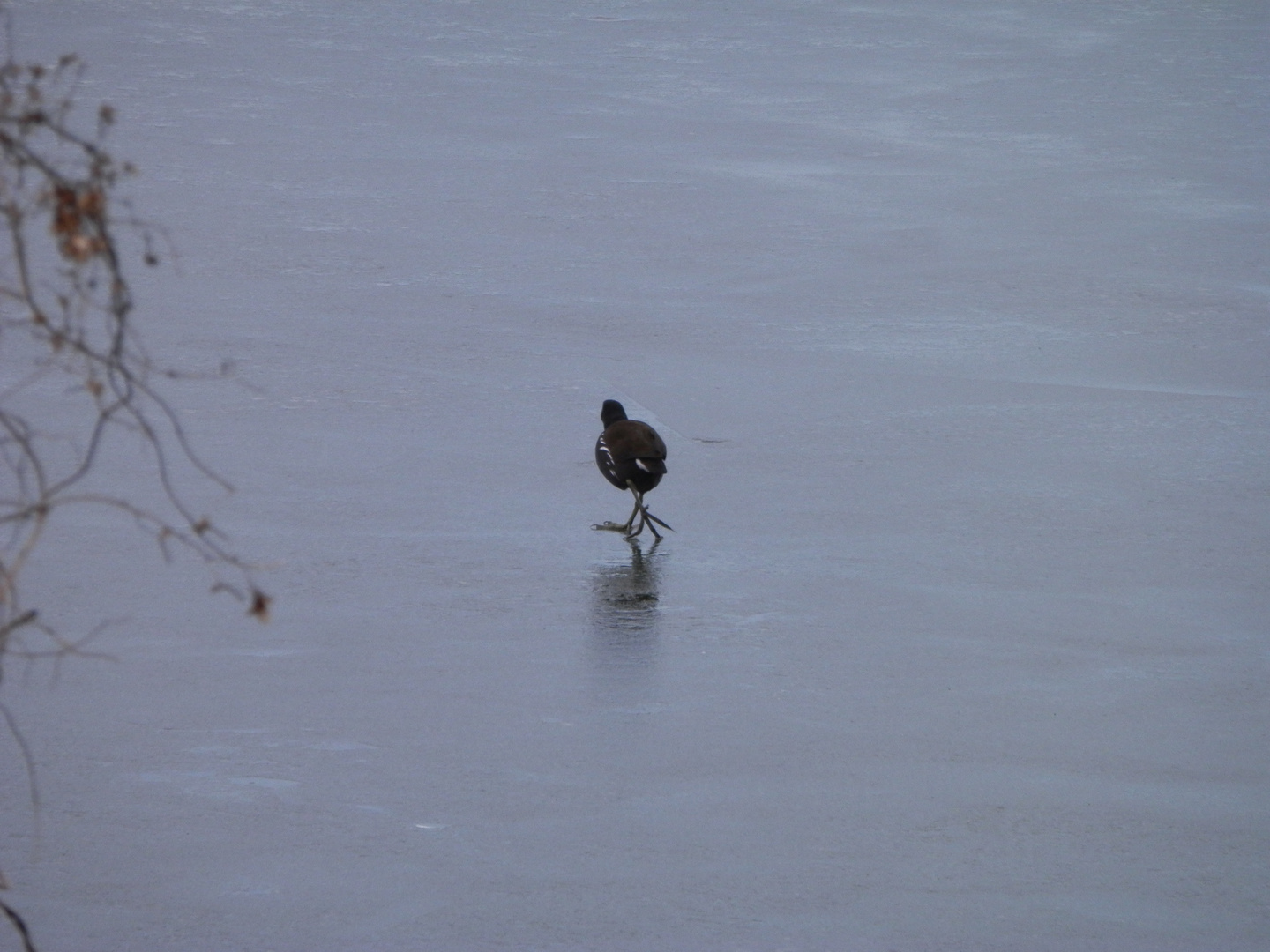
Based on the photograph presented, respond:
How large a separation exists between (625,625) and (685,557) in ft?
2.59

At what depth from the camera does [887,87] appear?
18484mm

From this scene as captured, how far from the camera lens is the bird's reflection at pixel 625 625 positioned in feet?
22.8

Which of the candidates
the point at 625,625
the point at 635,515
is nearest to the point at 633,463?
the point at 635,515

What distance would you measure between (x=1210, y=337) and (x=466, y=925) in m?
7.59

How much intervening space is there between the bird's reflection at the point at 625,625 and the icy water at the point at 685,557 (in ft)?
0.08

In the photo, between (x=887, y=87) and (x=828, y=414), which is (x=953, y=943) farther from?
(x=887, y=87)

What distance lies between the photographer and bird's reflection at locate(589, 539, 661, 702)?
6938 mm

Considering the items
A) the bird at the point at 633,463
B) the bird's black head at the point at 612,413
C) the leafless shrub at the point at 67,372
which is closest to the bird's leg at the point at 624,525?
the bird at the point at 633,463

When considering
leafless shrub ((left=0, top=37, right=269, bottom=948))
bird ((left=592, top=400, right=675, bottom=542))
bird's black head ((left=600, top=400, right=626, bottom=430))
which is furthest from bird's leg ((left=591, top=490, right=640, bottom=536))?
leafless shrub ((left=0, top=37, right=269, bottom=948))

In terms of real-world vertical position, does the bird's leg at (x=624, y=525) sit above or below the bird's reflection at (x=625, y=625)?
above

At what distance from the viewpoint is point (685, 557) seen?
8172mm

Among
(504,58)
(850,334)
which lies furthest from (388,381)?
(504,58)

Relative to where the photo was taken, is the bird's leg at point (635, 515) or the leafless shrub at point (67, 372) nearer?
the leafless shrub at point (67, 372)

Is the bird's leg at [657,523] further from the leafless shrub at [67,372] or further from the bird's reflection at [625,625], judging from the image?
the leafless shrub at [67,372]
